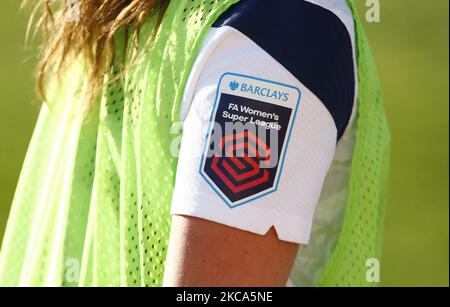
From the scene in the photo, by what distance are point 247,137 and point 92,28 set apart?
0.31 meters

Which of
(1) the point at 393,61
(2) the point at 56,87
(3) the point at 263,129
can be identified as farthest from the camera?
(1) the point at 393,61

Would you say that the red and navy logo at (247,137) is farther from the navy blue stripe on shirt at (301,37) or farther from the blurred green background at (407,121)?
the blurred green background at (407,121)

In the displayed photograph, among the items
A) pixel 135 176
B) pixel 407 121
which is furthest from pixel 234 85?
pixel 407 121

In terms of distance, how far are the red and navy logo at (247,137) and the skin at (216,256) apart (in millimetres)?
42

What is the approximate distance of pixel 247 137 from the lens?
1057 mm

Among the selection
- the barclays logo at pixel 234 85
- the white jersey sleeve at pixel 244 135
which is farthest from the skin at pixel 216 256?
the barclays logo at pixel 234 85

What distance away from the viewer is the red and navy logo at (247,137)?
3.43 feet

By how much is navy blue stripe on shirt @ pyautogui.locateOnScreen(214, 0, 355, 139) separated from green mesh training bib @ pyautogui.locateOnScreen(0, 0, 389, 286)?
38 mm

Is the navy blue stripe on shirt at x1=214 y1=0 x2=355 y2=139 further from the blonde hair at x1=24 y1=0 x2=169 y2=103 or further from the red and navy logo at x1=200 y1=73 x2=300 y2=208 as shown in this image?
the blonde hair at x1=24 y1=0 x2=169 y2=103

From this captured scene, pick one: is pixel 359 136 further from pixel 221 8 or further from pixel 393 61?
pixel 393 61
